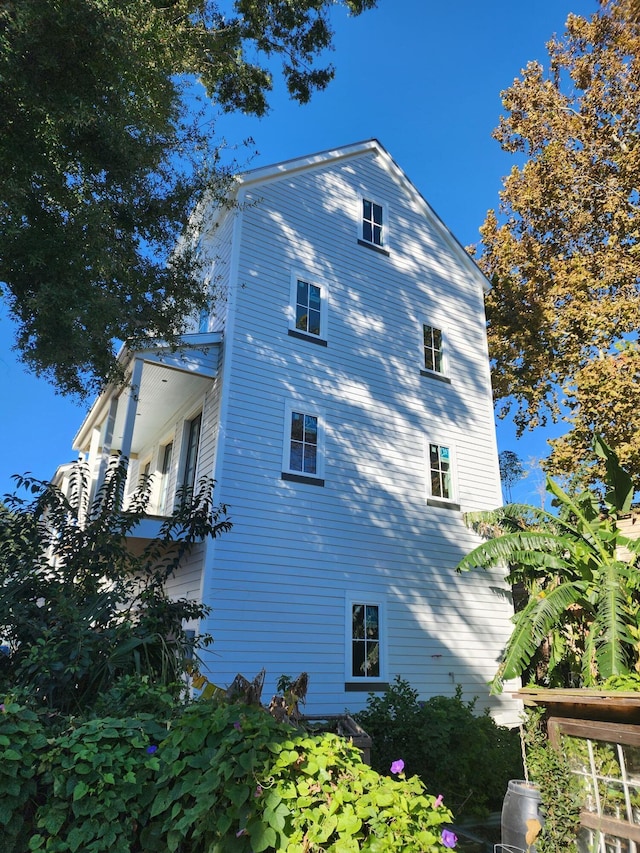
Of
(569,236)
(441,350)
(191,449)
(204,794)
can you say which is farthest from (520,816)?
(569,236)

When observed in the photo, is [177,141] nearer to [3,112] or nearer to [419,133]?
[3,112]

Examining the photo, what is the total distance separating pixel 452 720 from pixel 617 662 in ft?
8.57

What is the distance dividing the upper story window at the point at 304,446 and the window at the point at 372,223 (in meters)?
5.06

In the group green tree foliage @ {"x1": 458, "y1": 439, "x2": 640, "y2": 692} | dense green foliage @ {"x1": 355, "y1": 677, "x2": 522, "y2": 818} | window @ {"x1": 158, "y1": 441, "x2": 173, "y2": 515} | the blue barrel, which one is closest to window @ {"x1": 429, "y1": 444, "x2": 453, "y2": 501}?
green tree foliage @ {"x1": 458, "y1": 439, "x2": 640, "y2": 692}

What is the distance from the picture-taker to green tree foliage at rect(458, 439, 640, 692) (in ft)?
28.8

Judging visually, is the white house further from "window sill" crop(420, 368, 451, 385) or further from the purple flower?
the purple flower

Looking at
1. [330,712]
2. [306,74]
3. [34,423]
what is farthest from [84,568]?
[34,423]

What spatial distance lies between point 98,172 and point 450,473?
9135mm

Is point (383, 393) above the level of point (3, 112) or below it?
below

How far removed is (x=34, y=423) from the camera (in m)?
58.1

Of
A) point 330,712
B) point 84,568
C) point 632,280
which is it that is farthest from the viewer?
point 632,280

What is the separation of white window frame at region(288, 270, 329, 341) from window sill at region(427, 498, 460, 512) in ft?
13.5

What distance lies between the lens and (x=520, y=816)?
18.9 ft

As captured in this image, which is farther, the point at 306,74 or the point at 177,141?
the point at 306,74
